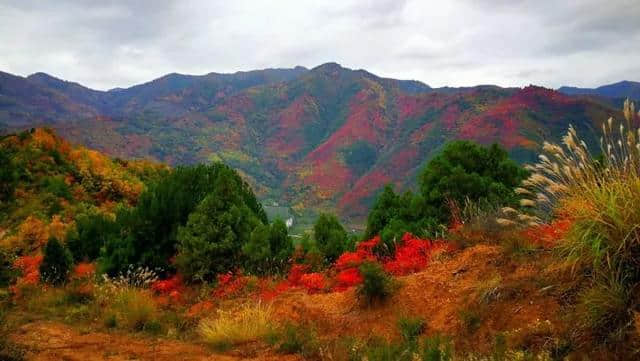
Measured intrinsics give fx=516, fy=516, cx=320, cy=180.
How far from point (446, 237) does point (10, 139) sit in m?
38.7

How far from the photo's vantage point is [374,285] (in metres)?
9.78

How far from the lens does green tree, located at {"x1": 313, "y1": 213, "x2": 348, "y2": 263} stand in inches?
818

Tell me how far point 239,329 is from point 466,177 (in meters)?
14.7

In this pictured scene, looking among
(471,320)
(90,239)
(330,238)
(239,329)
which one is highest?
(471,320)

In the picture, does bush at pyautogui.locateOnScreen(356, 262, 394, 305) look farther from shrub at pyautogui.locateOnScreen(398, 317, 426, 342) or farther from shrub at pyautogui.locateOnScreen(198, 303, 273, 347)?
shrub at pyautogui.locateOnScreen(198, 303, 273, 347)

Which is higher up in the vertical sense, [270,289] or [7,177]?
[7,177]

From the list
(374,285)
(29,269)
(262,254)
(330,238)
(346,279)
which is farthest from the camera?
(330,238)

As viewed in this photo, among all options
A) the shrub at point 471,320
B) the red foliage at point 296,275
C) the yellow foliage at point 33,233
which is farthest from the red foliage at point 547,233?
the yellow foliage at point 33,233

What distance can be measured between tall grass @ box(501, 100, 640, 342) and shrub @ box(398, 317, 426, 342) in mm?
2508

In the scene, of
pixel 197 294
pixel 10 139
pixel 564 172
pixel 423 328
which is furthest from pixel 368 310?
pixel 10 139

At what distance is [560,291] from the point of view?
6.65 meters

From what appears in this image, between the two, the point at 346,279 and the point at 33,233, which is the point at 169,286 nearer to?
the point at 346,279

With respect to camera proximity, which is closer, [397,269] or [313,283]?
[397,269]

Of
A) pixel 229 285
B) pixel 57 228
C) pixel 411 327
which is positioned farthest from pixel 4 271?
pixel 57 228
